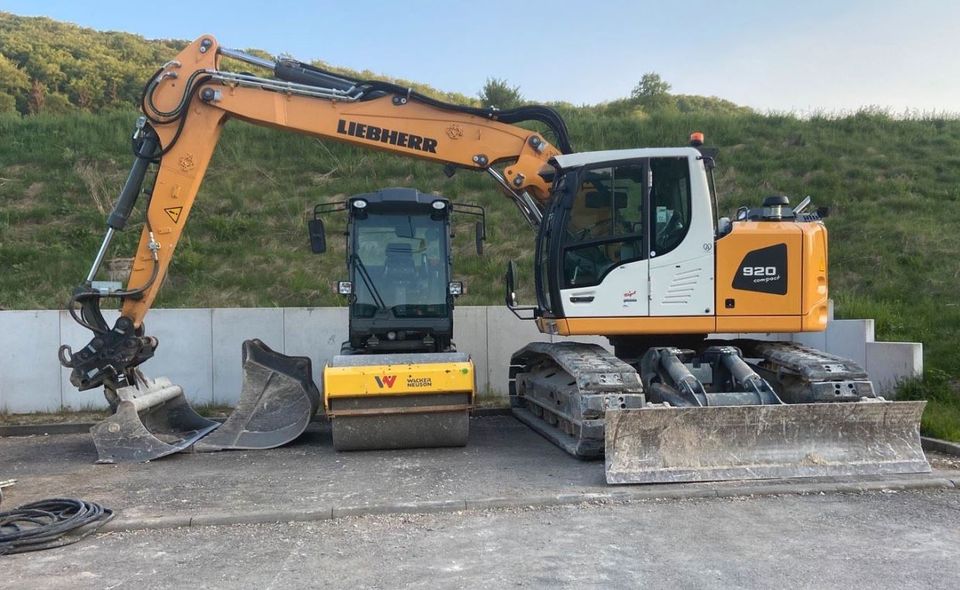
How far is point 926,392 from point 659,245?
3944 millimetres

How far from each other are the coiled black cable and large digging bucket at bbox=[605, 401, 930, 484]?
13.2ft

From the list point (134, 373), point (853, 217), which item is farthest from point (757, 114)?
point (134, 373)

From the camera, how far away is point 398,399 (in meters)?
7.58

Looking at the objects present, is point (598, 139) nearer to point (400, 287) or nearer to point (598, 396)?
point (400, 287)

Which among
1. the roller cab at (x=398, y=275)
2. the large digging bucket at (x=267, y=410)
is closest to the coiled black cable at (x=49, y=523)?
the large digging bucket at (x=267, y=410)

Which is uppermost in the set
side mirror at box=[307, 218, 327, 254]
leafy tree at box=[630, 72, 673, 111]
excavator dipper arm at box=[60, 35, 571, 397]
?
leafy tree at box=[630, 72, 673, 111]

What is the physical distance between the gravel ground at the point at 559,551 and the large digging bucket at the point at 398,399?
2.11m

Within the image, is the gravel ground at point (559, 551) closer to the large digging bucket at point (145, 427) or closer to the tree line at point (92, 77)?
the large digging bucket at point (145, 427)

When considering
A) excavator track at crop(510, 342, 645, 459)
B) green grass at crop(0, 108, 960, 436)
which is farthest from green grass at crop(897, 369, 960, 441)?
excavator track at crop(510, 342, 645, 459)

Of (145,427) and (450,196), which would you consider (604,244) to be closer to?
(145,427)

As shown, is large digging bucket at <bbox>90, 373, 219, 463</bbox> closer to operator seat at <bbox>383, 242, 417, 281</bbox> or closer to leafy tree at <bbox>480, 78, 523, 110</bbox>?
operator seat at <bbox>383, 242, 417, 281</bbox>

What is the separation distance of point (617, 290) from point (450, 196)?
10.2 metres

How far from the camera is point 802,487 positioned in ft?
20.0

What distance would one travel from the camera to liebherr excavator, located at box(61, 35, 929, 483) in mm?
6457
